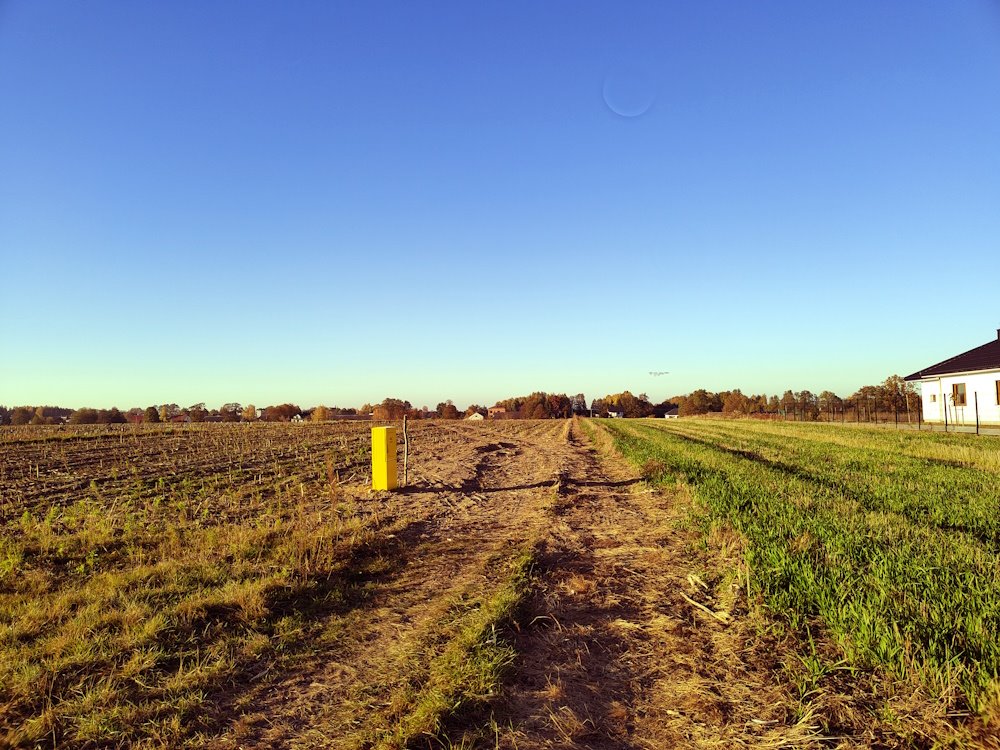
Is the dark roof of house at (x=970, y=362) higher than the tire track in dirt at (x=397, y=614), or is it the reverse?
the dark roof of house at (x=970, y=362)

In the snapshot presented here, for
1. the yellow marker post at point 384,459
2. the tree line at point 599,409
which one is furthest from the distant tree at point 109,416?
the yellow marker post at point 384,459

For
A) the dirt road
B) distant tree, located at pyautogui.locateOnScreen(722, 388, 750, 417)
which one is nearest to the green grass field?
the dirt road

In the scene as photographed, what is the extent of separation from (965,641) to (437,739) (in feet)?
11.4

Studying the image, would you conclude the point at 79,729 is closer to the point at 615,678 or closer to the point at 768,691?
the point at 615,678

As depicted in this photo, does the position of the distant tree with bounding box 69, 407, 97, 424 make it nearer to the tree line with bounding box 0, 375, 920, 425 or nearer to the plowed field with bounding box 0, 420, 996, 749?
the tree line with bounding box 0, 375, 920, 425

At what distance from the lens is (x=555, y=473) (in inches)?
614

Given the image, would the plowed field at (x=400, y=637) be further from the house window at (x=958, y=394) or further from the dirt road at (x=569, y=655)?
the house window at (x=958, y=394)

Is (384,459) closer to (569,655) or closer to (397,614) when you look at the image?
(397,614)

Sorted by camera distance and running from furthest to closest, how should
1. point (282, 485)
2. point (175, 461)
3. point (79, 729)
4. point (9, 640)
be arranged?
point (175, 461)
point (282, 485)
point (9, 640)
point (79, 729)

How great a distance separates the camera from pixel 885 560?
197 inches

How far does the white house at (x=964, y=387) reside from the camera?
3183 cm

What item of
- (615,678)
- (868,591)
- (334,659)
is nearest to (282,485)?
(334,659)

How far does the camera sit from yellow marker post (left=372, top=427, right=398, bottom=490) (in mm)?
11734

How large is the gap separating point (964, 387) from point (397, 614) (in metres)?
41.4
